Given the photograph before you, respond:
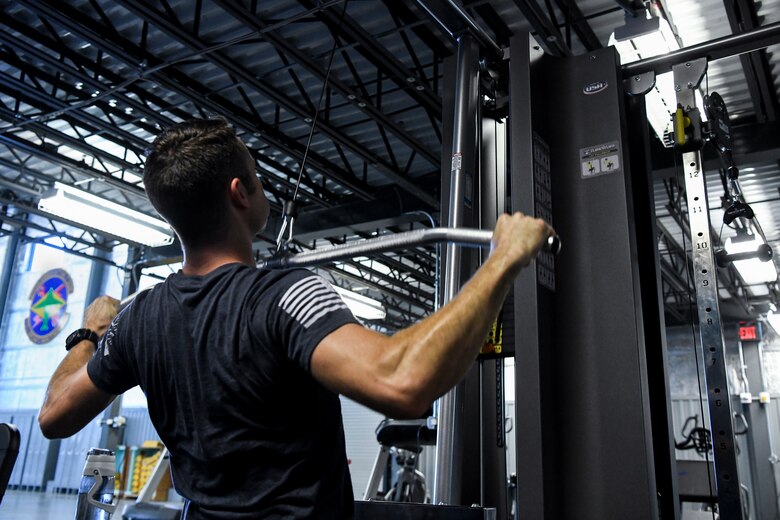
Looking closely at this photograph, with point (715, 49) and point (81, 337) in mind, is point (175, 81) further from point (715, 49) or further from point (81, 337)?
point (81, 337)

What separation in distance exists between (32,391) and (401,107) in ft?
37.2

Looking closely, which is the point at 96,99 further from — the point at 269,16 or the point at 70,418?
the point at 70,418

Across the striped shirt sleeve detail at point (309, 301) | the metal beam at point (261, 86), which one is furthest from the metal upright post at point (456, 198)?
the metal beam at point (261, 86)

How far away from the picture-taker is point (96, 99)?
25.9ft

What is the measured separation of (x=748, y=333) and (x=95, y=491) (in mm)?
14078

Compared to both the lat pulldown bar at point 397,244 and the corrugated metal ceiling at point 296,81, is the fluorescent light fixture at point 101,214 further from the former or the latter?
the lat pulldown bar at point 397,244

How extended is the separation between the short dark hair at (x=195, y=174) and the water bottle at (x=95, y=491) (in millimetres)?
2799

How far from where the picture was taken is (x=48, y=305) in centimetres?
1538

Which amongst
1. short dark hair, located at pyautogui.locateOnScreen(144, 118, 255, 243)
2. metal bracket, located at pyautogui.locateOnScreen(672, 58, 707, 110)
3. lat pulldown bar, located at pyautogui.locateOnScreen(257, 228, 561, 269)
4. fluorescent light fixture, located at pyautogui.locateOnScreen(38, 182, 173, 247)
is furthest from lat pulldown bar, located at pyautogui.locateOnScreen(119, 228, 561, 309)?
fluorescent light fixture, located at pyautogui.locateOnScreen(38, 182, 173, 247)

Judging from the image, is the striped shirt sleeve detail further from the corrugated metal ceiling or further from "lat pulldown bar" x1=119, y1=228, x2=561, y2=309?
the corrugated metal ceiling

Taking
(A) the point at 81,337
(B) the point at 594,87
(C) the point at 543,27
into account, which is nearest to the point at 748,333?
(C) the point at 543,27

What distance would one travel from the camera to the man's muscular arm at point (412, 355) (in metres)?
1.01

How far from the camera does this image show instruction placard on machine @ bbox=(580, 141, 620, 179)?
245 cm

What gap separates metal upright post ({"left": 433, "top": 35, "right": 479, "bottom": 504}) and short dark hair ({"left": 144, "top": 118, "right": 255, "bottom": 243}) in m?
1.21
